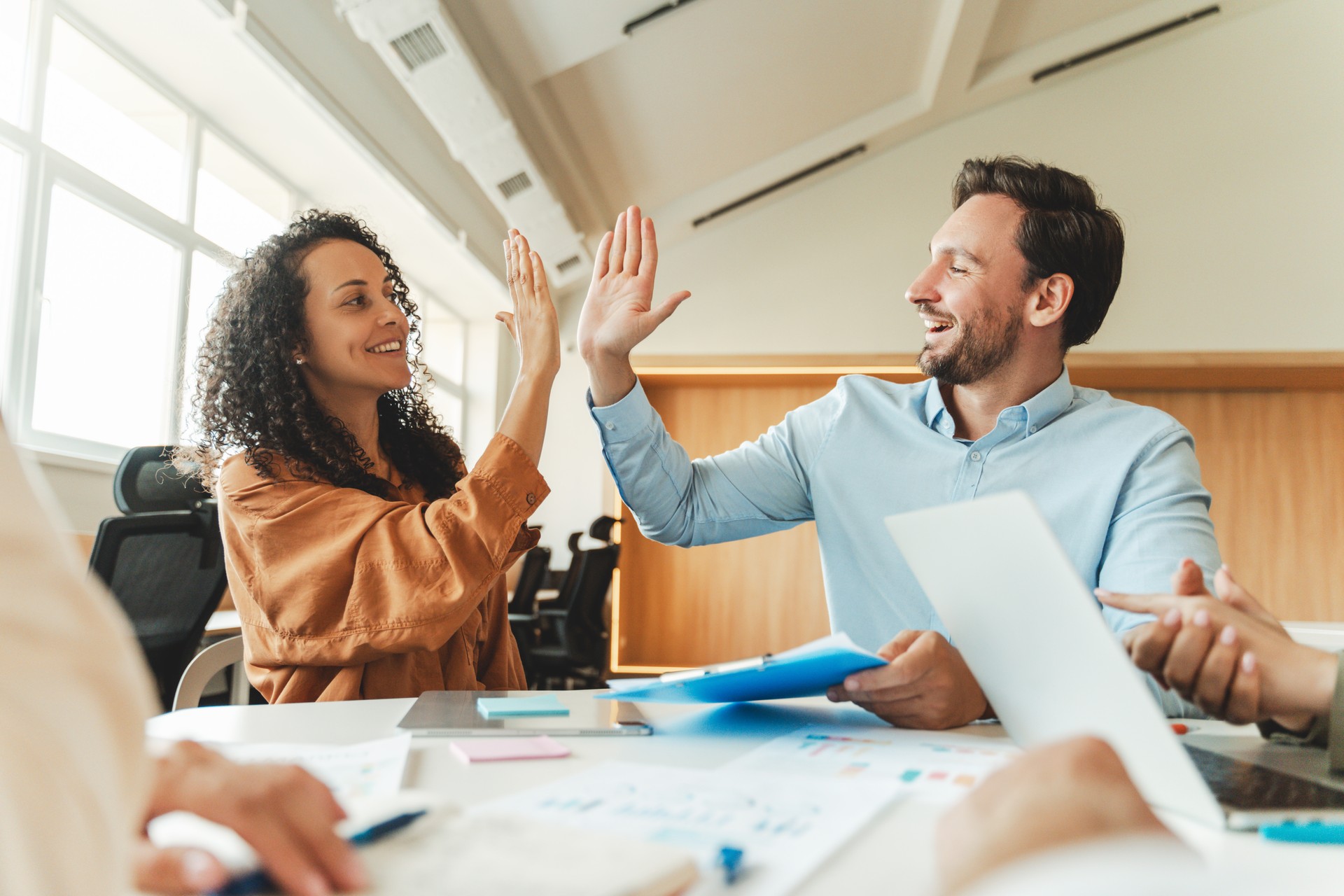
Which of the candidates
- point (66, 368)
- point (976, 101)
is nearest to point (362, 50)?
point (66, 368)

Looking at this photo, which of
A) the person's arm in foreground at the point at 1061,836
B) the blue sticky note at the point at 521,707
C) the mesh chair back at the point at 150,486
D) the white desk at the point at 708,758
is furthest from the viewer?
the mesh chair back at the point at 150,486

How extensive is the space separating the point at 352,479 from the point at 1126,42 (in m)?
5.90

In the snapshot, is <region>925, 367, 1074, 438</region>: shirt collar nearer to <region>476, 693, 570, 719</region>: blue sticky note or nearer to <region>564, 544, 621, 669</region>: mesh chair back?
<region>476, 693, 570, 719</region>: blue sticky note

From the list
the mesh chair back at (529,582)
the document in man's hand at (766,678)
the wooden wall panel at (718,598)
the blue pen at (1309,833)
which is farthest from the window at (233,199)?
the blue pen at (1309,833)

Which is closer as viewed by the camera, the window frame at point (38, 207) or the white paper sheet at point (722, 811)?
the white paper sheet at point (722, 811)

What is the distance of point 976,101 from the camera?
578 cm

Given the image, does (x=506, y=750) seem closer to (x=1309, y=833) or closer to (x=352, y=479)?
(x=1309, y=833)

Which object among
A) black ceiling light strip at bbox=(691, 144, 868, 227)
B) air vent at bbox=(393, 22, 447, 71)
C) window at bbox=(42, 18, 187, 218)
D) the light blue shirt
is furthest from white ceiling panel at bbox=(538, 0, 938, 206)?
the light blue shirt

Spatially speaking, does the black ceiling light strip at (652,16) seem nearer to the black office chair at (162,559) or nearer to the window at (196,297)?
the window at (196,297)

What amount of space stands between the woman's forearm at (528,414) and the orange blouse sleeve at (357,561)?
0.22 feet

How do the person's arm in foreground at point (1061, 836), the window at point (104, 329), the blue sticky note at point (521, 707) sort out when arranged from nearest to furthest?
the person's arm in foreground at point (1061, 836) → the blue sticky note at point (521, 707) → the window at point (104, 329)

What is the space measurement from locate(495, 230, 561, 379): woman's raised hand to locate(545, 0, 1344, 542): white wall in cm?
411

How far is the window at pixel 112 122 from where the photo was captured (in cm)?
305

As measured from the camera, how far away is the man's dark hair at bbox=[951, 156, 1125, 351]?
1.66 m
